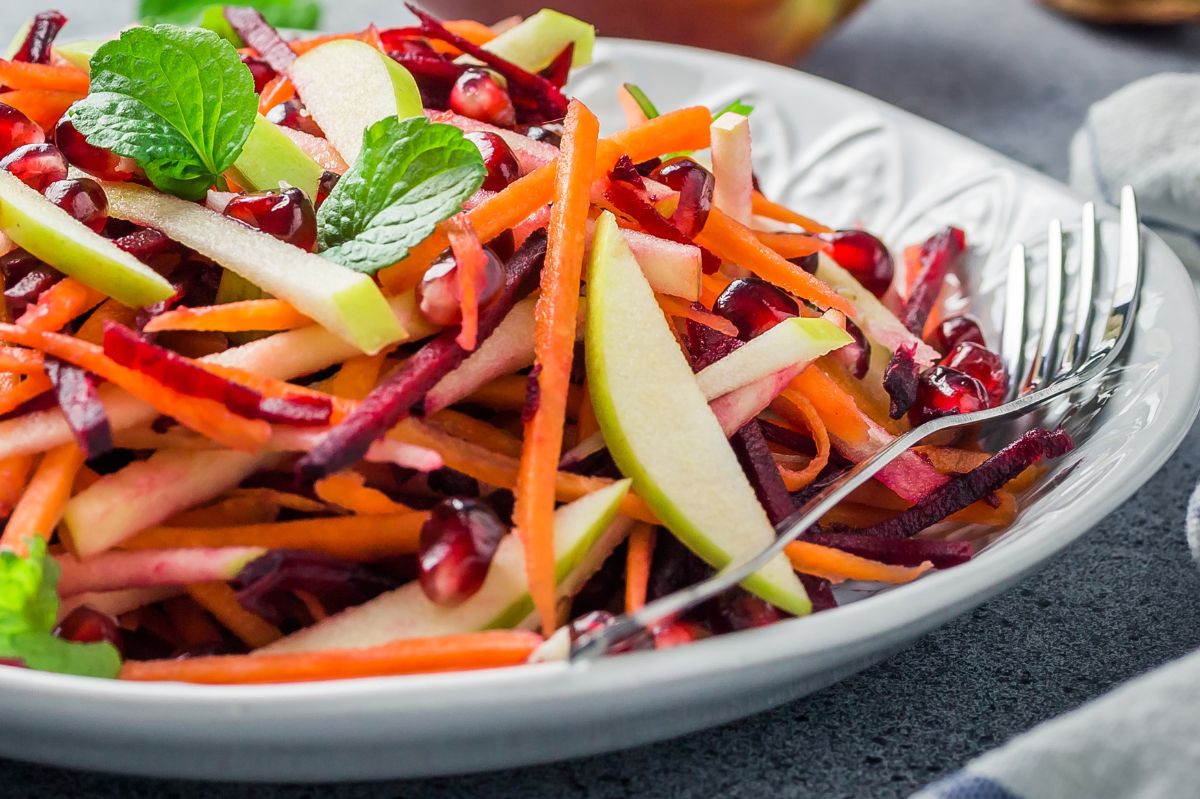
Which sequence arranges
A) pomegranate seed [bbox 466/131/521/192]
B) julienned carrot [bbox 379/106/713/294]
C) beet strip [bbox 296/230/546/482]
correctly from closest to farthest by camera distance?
beet strip [bbox 296/230/546/482]
julienned carrot [bbox 379/106/713/294]
pomegranate seed [bbox 466/131/521/192]

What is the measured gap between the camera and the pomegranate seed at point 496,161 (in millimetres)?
2352

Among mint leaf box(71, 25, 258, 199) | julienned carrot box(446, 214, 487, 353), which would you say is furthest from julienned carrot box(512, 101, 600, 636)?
mint leaf box(71, 25, 258, 199)

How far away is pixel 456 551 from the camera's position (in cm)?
184

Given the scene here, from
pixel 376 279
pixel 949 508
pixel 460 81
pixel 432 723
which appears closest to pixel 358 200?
pixel 376 279

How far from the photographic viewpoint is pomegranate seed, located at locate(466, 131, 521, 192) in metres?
2.35

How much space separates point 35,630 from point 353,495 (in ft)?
1.58

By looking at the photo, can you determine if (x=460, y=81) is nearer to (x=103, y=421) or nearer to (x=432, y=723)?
(x=103, y=421)

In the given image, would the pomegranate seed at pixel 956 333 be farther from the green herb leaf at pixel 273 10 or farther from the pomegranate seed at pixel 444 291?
the green herb leaf at pixel 273 10

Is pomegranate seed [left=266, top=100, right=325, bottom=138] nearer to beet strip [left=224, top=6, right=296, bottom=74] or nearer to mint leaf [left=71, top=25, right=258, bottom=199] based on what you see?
beet strip [left=224, top=6, right=296, bottom=74]

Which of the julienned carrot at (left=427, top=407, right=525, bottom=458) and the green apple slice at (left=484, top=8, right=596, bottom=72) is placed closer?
the julienned carrot at (left=427, top=407, right=525, bottom=458)

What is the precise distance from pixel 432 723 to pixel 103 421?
70cm

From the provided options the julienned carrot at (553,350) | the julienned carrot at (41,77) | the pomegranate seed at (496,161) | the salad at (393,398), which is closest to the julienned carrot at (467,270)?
the salad at (393,398)

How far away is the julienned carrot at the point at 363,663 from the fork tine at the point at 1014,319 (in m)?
1.54

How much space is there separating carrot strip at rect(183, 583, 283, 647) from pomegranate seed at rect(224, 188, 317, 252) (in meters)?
0.60
